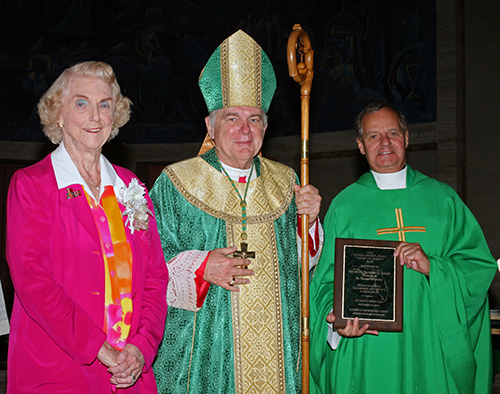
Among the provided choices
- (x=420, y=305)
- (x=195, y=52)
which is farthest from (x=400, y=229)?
(x=195, y=52)

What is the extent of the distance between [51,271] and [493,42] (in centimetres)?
697

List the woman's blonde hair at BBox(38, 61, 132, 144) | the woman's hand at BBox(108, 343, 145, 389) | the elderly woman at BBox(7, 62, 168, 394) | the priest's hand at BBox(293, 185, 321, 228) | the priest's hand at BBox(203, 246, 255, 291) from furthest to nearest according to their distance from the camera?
the priest's hand at BBox(293, 185, 321, 228) < the priest's hand at BBox(203, 246, 255, 291) < the woman's blonde hair at BBox(38, 61, 132, 144) < the woman's hand at BBox(108, 343, 145, 389) < the elderly woman at BBox(7, 62, 168, 394)

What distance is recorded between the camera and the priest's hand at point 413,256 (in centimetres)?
327

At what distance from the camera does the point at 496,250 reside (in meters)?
7.36

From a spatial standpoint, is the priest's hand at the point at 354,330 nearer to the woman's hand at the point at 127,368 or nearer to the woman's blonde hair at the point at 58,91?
the woman's hand at the point at 127,368

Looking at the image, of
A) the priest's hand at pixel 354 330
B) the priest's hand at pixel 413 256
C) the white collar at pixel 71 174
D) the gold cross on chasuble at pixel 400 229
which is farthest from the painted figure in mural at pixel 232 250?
the white collar at pixel 71 174

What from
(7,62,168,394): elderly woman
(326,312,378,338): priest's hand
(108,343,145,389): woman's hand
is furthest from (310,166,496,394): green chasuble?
(108,343,145,389): woman's hand

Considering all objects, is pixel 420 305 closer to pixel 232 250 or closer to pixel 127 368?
pixel 232 250

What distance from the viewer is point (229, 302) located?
3.25m

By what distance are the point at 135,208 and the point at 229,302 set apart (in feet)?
3.10

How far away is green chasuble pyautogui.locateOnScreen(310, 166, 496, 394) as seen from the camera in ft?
11.0

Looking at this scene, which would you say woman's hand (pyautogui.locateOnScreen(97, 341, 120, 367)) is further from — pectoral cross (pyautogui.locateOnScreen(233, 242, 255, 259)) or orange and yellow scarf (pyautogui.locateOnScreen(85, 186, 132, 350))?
pectoral cross (pyautogui.locateOnScreen(233, 242, 255, 259))

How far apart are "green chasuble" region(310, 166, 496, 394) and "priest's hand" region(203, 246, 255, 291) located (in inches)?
27.4

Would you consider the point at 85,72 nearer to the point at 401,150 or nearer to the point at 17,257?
the point at 17,257
